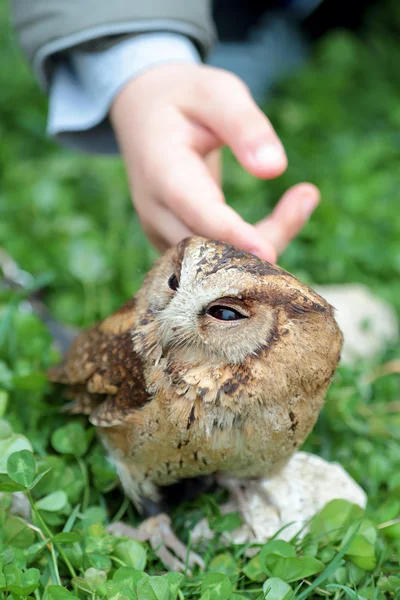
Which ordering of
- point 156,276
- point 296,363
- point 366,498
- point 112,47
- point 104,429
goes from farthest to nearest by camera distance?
point 112,47 < point 366,498 < point 104,429 < point 156,276 < point 296,363

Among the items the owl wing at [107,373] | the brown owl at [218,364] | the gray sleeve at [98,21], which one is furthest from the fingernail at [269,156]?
the gray sleeve at [98,21]

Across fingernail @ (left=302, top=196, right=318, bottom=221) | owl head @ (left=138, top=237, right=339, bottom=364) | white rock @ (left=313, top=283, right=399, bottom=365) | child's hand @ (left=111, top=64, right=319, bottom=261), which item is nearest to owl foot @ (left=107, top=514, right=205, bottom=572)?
Result: owl head @ (left=138, top=237, right=339, bottom=364)

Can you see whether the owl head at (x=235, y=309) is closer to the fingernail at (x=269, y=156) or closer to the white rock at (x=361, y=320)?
the fingernail at (x=269, y=156)

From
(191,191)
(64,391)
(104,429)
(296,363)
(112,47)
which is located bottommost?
(64,391)

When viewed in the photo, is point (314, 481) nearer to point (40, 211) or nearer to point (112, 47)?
point (112, 47)

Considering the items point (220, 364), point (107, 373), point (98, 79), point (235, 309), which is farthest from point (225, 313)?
point (98, 79)

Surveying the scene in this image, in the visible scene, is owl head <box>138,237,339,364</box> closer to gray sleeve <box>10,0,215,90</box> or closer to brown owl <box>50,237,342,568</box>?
brown owl <box>50,237,342,568</box>

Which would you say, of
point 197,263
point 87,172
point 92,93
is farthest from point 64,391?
point 87,172

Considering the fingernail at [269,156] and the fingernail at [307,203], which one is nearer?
the fingernail at [269,156]
